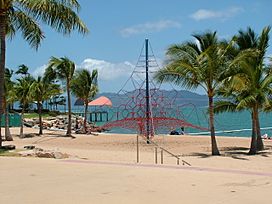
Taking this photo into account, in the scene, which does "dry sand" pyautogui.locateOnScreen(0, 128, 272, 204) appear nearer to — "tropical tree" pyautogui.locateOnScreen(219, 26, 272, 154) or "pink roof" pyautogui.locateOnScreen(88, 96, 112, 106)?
"tropical tree" pyautogui.locateOnScreen(219, 26, 272, 154)

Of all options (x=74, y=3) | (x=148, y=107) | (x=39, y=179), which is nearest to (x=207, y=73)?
(x=74, y=3)

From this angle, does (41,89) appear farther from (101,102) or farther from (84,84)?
(101,102)

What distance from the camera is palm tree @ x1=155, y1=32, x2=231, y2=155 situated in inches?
808

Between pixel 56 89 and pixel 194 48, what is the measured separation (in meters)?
19.0

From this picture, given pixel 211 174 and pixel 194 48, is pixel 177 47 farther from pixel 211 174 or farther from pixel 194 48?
pixel 211 174

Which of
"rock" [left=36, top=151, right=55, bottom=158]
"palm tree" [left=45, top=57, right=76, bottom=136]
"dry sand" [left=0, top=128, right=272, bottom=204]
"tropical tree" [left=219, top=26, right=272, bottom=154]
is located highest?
"palm tree" [left=45, top=57, right=76, bottom=136]

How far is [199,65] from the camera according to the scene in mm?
20656

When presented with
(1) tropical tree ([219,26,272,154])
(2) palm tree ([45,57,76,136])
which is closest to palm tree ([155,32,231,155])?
(1) tropical tree ([219,26,272,154])

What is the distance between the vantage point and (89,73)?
40531mm

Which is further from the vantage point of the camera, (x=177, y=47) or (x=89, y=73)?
(x=89, y=73)

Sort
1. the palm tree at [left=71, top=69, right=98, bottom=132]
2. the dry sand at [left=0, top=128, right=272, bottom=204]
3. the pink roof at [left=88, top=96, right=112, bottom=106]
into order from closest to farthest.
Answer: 1. the dry sand at [left=0, top=128, right=272, bottom=204]
2. the palm tree at [left=71, top=69, right=98, bottom=132]
3. the pink roof at [left=88, top=96, right=112, bottom=106]

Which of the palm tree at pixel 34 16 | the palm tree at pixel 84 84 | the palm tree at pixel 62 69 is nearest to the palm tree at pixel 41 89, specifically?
the palm tree at pixel 62 69

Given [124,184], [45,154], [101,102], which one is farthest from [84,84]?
[124,184]

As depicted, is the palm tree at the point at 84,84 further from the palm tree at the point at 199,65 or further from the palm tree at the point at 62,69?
the palm tree at the point at 199,65
